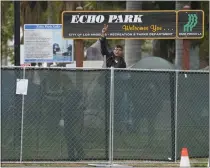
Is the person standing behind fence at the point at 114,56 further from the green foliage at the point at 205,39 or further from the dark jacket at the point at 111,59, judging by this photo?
the green foliage at the point at 205,39

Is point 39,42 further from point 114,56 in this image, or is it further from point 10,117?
point 10,117

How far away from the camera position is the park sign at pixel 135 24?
13.1 meters

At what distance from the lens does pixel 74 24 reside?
13.5 m

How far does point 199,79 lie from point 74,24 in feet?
11.9

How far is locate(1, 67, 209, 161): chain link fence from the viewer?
1069 centimetres

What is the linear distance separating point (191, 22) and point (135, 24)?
129 cm

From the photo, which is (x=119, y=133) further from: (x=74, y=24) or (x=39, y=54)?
(x=39, y=54)

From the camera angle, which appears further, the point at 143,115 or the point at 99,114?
the point at 143,115

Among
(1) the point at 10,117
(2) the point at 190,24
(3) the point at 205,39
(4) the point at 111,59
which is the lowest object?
(1) the point at 10,117

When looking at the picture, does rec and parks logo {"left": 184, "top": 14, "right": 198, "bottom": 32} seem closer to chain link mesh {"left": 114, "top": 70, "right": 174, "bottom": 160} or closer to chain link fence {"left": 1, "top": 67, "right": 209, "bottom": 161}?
chain link fence {"left": 1, "top": 67, "right": 209, "bottom": 161}

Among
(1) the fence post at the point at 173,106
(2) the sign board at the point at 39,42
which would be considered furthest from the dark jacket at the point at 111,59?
(2) the sign board at the point at 39,42

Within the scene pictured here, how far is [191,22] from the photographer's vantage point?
1307cm

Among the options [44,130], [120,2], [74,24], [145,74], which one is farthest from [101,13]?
[120,2]

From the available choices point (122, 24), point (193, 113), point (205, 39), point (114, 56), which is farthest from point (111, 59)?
point (205, 39)
